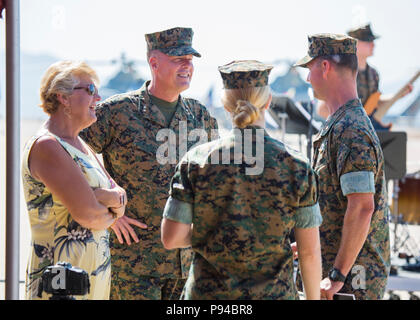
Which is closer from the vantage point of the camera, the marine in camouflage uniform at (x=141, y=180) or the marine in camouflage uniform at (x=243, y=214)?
the marine in camouflage uniform at (x=243, y=214)

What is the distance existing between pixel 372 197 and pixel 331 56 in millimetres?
749

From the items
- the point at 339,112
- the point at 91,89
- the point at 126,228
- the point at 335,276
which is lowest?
the point at 335,276

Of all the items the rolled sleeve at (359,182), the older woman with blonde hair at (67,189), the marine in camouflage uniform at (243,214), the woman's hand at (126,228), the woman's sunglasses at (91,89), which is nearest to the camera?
the marine in camouflage uniform at (243,214)

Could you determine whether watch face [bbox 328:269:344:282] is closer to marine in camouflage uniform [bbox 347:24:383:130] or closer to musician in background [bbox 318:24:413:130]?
musician in background [bbox 318:24:413:130]

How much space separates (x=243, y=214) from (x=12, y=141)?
1220 mm

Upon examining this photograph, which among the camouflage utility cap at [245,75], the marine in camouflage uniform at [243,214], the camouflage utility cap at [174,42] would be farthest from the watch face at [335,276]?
the camouflage utility cap at [174,42]

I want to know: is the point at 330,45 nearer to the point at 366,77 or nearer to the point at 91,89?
the point at 91,89

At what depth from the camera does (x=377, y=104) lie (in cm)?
722

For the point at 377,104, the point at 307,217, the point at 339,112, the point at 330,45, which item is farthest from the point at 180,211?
the point at 377,104

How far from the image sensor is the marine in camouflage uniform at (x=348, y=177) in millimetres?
2930

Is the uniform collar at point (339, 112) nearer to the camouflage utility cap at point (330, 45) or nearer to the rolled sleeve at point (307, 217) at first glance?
the camouflage utility cap at point (330, 45)

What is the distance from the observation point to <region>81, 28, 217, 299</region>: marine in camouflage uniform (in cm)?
369

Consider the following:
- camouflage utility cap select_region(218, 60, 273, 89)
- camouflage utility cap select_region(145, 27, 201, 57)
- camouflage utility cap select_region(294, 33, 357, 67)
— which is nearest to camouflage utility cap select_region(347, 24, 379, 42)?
camouflage utility cap select_region(145, 27, 201, 57)
